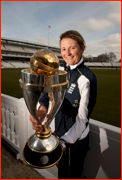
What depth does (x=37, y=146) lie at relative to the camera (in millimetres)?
437

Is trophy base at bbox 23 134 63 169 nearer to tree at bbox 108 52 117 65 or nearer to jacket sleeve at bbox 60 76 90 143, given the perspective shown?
jacket sleeve at bbox 60 76 90 143

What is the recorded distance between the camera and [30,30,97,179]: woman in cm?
71

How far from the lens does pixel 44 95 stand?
1.48ft

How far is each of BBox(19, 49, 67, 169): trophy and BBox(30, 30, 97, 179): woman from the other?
0.20m

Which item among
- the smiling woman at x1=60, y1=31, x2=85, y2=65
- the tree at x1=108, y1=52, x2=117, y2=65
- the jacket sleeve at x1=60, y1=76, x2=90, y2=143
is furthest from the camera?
the tree at x1=108, y1=52, x2=117, y2=65

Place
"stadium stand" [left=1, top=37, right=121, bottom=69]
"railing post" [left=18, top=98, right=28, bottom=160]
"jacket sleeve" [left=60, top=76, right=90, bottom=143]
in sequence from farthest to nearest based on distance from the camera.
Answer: "stadium stand" [left=1, top=37, right=121, bottom=69], "railing post" [left=18, top=98, right=28, bottom=160], "jacket sleeve" [left=60, top=76, right=90, bottom=143]

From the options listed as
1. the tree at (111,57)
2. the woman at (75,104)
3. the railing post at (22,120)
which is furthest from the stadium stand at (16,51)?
the woman at (75,104)

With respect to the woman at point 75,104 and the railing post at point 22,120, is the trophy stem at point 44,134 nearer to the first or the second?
the woman at point 75,104

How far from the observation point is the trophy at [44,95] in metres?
0.36

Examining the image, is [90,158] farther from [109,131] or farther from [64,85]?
[64,85]

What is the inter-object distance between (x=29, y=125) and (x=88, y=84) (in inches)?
41.1

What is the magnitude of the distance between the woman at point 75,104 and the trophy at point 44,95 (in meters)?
0.20

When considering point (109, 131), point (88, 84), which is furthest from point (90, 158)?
point (88, 84)

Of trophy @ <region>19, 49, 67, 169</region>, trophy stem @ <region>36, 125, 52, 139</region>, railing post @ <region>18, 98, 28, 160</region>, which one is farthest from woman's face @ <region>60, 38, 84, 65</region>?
railing post @ <region>18, 98, 28, 160</region>
